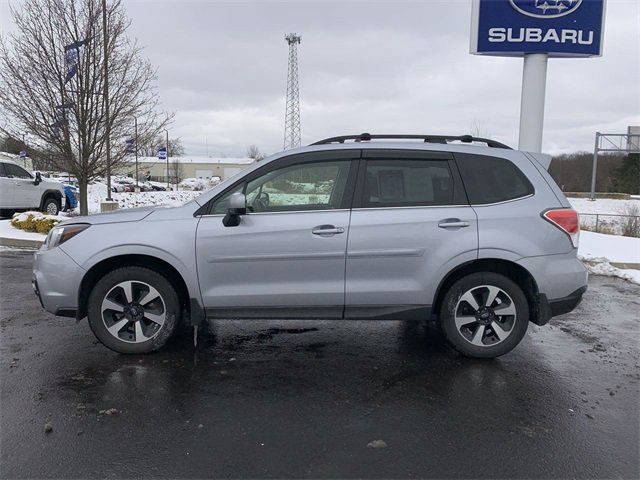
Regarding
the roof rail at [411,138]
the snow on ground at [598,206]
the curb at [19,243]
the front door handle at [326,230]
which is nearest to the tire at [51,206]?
A: the curb at [19,243]

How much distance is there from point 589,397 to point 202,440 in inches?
112

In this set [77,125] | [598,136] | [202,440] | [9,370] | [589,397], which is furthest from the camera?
[598,136]

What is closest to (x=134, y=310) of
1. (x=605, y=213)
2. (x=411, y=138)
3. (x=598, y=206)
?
(x=411, y=138)

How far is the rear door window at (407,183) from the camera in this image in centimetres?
438

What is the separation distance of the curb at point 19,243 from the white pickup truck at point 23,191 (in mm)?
4675

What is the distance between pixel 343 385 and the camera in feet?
12.8

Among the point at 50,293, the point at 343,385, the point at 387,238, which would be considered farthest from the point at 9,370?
the point at 387,238

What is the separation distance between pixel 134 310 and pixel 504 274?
3.26 m

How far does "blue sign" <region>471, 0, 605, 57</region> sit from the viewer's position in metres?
9.88

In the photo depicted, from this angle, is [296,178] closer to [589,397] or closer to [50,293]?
[50,293]

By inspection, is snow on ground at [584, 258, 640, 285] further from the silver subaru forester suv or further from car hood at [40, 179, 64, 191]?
car hood at [40, 179, 64, 191]

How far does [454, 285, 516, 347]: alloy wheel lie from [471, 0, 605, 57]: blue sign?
7.52 meters

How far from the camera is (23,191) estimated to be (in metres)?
15.6

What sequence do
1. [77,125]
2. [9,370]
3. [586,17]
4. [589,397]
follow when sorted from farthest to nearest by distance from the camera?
1. [77,125]
2. [586,17]
3. [9,370]
4. [589,397]
